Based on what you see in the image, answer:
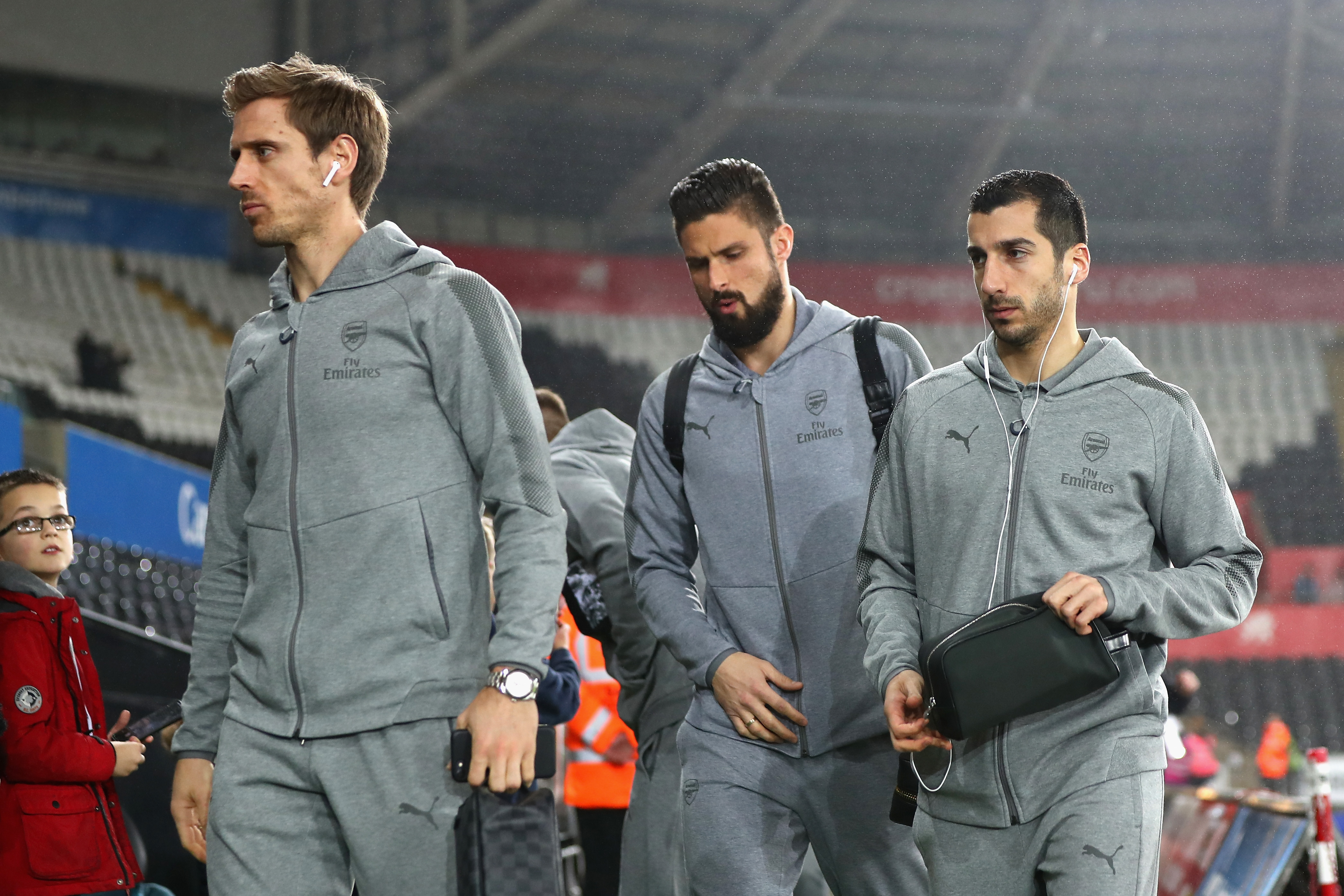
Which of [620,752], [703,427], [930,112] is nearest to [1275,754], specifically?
Result: [620,752]

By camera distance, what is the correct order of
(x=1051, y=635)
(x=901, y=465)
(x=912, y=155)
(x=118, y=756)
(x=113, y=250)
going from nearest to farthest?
(x=1051, y=635) < (x=901, y=465) < (x=118, y=756) < (x=113, y=250) < (x=912, y=155)

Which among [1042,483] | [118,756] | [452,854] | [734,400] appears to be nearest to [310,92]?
[734,400]

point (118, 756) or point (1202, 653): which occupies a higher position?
point (118, 756)

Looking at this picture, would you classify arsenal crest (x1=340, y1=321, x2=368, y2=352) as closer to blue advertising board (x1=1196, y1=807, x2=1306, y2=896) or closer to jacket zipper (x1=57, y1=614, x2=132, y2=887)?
jacket zipper (x1=57, y1=614, x2=132, y2=887)

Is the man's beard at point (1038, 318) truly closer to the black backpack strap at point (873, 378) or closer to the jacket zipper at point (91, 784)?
the black backpack strap at point (873, 378)

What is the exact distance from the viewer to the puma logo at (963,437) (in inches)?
89.5

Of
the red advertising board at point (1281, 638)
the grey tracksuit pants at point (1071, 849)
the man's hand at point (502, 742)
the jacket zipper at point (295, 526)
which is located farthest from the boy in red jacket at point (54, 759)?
the red advertising board at point (1281, 638)

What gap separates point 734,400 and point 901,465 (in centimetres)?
44

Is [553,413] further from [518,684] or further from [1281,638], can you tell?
[1281,638]

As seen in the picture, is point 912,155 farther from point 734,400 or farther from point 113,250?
point 734,400

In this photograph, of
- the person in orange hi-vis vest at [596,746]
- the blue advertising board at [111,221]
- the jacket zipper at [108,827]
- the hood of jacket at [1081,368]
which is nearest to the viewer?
the hood of jacket at [1081,368]

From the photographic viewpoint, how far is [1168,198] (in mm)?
17250

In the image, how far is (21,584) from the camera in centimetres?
334

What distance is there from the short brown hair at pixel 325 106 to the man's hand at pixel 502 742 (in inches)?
33.6
